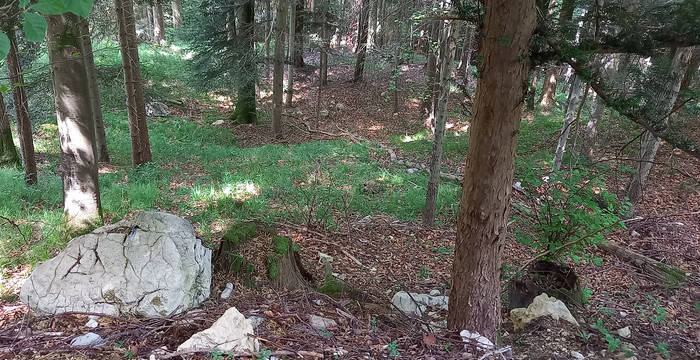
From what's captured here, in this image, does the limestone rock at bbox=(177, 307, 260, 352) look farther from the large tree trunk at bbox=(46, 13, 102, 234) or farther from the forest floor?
the large tree trunk at bbox=(46, 13, 102, 234)

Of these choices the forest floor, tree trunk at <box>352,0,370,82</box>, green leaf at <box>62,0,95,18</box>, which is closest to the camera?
green leaf at <box>62,0,95,18</box>

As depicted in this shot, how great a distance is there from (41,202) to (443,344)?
278 inches

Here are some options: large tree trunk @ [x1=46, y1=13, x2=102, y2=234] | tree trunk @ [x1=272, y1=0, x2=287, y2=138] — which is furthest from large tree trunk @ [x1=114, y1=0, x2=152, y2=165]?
tree trunk @ [x1=272, y1=0, x2=287, y2=138]

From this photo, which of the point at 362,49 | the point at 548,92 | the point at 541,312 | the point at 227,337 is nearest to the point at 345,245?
the point at 541,312

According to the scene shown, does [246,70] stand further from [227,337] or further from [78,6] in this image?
[78,6]

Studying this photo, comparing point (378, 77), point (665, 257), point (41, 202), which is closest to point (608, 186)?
point (665, 257)

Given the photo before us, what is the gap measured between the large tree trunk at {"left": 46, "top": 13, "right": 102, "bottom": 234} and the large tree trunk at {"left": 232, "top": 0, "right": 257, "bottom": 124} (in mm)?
12281

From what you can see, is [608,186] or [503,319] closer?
[503,319]

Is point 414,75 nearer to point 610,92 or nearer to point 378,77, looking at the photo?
point 378,77

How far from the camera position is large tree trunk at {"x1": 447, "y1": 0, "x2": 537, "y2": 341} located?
2.93 meters

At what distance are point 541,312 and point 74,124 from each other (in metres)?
5.57

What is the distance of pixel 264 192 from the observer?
27.2 ft

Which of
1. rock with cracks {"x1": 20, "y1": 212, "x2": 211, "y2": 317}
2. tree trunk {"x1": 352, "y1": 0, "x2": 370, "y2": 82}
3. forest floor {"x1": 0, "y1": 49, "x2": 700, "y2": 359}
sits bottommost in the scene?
forest floor {"x1": 0, "y1": 49, "x2": 700, "y2": 359}

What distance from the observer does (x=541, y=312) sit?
4242mm
